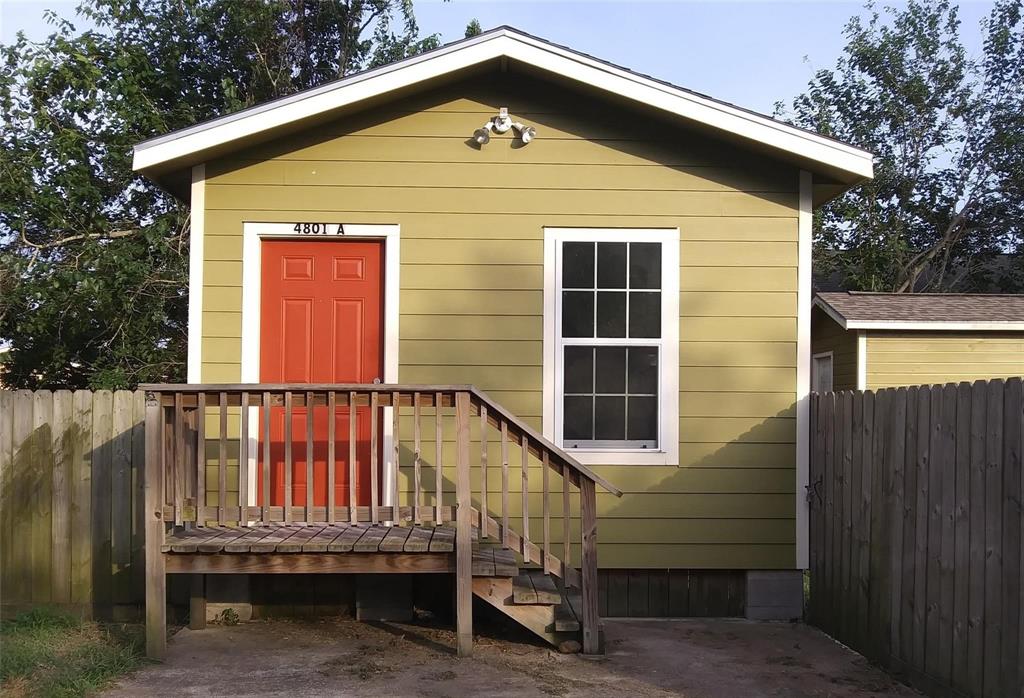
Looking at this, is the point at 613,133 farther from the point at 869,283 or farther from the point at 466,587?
the point at 869,283

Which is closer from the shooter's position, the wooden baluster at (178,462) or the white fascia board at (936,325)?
the wooden baluster at (178,462)

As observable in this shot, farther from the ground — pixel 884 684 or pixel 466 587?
pixel 466 587

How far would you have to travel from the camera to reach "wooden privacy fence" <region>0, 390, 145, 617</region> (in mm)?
6305

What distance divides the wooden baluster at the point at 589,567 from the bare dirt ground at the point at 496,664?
0.47ft

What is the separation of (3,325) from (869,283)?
16749mm

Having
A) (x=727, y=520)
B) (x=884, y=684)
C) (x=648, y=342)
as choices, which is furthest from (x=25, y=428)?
(x=884, y=684)

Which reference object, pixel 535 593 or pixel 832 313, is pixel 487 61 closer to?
pixel 535 593

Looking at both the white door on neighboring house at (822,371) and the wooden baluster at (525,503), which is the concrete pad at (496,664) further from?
the white door on neighboring house at (822,371)

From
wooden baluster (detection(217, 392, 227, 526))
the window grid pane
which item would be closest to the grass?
wooden baluster (detection(217, 392, 227, 526))

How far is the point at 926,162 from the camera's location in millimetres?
21828

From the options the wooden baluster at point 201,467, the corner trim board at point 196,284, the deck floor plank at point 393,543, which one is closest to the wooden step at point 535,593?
the deck floor plank at point 393,543

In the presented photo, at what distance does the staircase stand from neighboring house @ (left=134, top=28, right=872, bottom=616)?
3.38 feet

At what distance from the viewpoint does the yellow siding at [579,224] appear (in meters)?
6.46

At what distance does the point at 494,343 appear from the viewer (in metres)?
6.48
